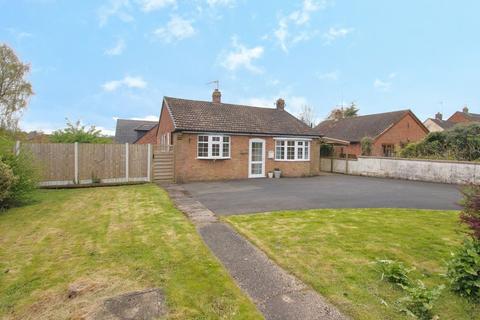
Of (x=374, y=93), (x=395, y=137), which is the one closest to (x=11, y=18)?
(x=374, y=93)

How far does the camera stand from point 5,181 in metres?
7.66

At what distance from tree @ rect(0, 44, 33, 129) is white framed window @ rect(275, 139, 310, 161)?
28077 millimetres

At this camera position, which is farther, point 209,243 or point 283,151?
point 283,151

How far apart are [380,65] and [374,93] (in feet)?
17.5

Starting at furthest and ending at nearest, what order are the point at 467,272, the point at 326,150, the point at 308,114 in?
the point at 308,114 < the point at 326,150 < the point at 467,272

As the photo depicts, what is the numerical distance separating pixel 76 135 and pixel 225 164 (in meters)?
9.93

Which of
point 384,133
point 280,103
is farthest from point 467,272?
point 384,133

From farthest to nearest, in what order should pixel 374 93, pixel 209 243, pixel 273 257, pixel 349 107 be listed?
pixel 349 107 → pixel 374 93 → pixel 209 243 → pixel 273 257

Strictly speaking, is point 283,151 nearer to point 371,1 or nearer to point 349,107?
point 371,1

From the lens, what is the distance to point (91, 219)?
271 inches

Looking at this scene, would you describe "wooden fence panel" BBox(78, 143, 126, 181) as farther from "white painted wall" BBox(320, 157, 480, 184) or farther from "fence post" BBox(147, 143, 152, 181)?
"white painted wall" BBox(320, 157, 480, 184)

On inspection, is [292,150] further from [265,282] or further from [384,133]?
[265,282]

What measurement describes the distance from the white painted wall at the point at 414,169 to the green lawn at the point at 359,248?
9.17 metres

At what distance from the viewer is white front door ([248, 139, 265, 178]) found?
17078 mm
